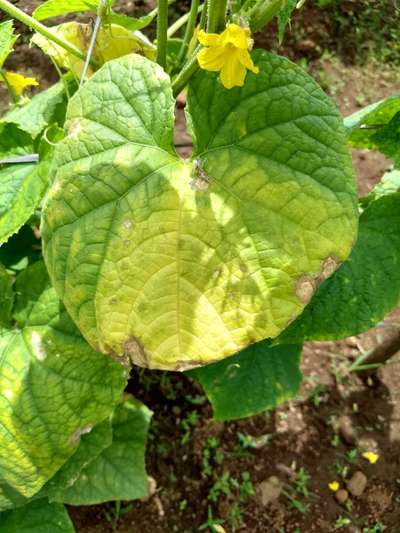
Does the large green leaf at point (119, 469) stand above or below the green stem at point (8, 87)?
below

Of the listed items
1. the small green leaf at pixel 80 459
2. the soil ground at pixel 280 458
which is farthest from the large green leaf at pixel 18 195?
the soil ground at pixel 280 458

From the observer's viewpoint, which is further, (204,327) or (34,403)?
(34,403)

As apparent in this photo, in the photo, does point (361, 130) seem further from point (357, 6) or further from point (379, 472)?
point (357, 6)

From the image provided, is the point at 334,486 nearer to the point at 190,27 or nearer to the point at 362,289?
the point at 362,289

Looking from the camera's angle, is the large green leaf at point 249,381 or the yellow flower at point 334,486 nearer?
the large green leaf at point 249,381

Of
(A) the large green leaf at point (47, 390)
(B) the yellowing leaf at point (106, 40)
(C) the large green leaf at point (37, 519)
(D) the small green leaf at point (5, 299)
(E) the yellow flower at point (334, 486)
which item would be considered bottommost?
(E) the yellow flower at point (334, 486)

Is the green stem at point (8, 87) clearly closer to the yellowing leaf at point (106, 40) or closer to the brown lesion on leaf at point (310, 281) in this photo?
the yellowing leaf at point (106, 40)

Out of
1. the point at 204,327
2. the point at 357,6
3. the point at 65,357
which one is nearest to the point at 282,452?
the point at 65,357

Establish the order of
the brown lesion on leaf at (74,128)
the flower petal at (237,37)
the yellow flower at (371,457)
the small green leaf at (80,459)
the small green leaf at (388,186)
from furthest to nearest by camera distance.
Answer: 1. the yellow flower at (371,457)
2. the small green leaf at (388,186)
3. the small green leaf at (80,459)
4. the brown lesion on leaf at (74,128)
5. the flower petal at (237,37)
